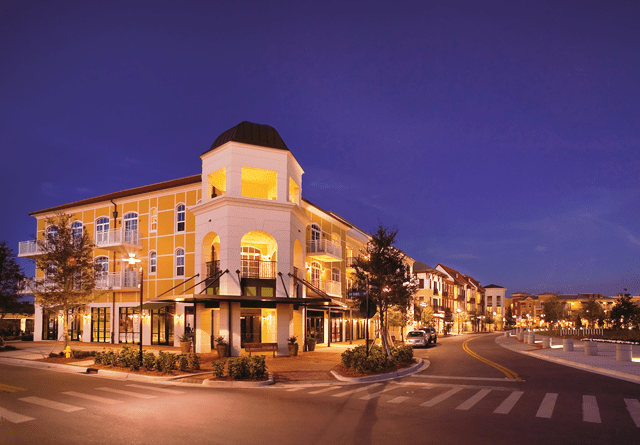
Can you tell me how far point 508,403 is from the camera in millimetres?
12945

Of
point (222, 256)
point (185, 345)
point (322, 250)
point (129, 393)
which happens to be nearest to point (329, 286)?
point (322, 250)

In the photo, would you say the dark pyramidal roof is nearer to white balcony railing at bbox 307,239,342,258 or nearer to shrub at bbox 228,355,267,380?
white balcony railing at bbox 307,239,342,258

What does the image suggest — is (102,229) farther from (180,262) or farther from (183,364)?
(183,364)

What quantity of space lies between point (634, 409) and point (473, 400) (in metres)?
3.78

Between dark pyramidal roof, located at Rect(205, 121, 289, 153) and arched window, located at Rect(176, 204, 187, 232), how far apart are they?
7466 mm

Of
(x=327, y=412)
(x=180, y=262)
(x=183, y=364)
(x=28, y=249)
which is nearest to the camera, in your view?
(x=327, y=412)

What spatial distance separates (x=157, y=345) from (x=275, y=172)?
1541 cm

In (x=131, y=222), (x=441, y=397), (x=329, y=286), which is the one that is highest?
(x=131, y=222)

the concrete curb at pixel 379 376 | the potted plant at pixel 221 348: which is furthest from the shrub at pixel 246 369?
the potted plant at pixel 221 348

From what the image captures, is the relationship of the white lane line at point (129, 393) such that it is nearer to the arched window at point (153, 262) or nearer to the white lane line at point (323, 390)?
the white lane line at point (323, 390)

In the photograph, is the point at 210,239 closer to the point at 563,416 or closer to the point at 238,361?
the point at 238,361

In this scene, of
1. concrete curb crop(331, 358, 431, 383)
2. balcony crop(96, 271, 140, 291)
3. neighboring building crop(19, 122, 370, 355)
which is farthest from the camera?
balcony crop(96, 271, 140, 291)

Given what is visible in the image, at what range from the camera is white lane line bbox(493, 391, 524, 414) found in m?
11.8

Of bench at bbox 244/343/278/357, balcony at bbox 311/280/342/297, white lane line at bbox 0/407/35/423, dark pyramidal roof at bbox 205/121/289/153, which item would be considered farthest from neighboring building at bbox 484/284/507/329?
white lane line at bbox 0/407/35/423
